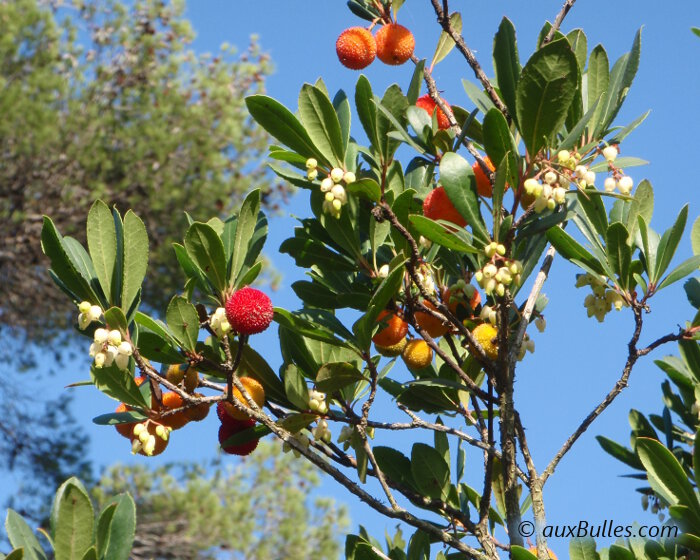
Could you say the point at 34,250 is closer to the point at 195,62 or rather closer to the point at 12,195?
the point at 12,195

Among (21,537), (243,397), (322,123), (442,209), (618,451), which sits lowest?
(21,537)

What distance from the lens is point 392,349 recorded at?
152 centimetres

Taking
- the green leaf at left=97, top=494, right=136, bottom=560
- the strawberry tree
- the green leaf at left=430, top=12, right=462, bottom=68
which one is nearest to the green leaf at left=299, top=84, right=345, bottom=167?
the strawberry tree

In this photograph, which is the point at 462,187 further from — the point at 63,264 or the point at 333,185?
the point at 63,264

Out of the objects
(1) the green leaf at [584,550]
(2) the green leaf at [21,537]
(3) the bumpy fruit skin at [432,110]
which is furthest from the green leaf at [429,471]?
(2) the green leaf at [21,537]

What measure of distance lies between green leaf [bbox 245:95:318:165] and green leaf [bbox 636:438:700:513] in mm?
650

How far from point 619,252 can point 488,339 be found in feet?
0.82

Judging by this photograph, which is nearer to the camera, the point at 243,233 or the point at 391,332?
the point at 243,233

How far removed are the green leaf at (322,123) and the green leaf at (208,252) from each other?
0.19 m

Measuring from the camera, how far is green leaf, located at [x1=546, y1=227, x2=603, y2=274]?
1340mm

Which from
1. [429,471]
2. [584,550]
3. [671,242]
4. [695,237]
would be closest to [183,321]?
[429,471]

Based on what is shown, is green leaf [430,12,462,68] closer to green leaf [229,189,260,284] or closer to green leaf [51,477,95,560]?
green leaf [229,189,260,284]

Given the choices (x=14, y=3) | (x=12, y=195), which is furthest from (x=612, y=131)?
(x=14, y=3)

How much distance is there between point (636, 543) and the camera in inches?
55.1
